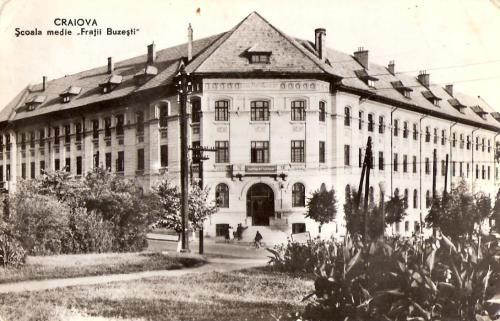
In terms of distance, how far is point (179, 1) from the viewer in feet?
18.1

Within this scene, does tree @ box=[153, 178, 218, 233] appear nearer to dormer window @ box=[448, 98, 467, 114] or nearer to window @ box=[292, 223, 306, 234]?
window @ box=[292, 223, 306, 234]

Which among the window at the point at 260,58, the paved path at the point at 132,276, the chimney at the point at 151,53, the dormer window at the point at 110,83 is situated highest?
the window at the point at 260,58

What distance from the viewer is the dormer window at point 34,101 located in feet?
25.7

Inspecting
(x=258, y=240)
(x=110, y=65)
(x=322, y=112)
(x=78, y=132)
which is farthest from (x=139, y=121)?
(x=322, y=112)

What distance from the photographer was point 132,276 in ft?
20.0

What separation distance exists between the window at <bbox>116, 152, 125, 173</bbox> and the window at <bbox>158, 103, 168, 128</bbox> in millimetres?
842

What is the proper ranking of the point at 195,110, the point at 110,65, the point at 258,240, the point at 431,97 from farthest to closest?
the point at 431,97 → the point at 195,110 → the point at 258,240 → the point at 110,65

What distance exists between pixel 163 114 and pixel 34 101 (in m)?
2.38

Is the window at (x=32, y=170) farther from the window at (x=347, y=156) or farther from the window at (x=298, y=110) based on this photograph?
the window at (x=347, y=156)

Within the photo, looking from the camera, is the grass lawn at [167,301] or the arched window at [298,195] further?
the arched window at [298,195]

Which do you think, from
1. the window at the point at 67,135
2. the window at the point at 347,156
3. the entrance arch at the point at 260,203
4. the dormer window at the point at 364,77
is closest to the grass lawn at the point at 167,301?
the entrance arch at the point at 260,203

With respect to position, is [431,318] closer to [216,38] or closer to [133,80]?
[216,38]

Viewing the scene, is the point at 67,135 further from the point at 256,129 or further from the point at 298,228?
the point at 298,228

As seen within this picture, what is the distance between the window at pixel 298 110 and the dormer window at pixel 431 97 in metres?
2.09
